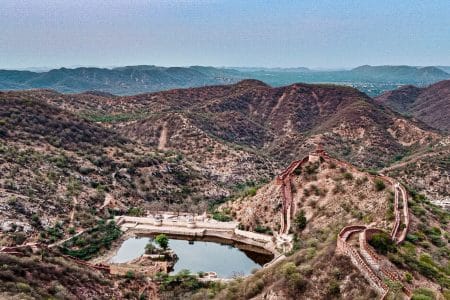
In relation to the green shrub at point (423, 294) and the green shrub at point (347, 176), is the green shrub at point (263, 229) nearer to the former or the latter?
the green shrub at point (347, 176)

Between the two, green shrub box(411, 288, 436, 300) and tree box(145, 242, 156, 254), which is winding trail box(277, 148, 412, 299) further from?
tree box(145, 242, 156, 254)

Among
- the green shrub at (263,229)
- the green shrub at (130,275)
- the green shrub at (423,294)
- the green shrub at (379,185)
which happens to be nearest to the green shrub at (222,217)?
the green shrub at (263,229)

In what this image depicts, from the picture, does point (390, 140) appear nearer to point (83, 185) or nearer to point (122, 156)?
point (122, 156)

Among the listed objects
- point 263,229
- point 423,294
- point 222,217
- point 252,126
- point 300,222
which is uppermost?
point 423,294

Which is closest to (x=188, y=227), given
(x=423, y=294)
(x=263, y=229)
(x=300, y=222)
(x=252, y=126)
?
(x=263, y=229)

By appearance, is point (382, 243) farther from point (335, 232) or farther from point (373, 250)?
point (335, 232)

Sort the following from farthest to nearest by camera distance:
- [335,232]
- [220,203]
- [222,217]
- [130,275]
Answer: [220,203]
[222,217]
[130,275]
[335,232]

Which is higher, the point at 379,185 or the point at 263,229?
the point at 379,185

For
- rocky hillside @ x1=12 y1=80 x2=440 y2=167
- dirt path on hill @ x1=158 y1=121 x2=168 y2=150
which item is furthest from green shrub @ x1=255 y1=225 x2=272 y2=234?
dirt path on hill @ x1=158 y1=121 x2=168 y2=150

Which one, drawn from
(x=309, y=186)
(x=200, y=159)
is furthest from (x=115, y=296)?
(x=200, y=159)

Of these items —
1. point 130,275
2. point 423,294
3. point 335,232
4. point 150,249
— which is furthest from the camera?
point 150,249

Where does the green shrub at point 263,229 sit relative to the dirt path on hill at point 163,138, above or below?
below
